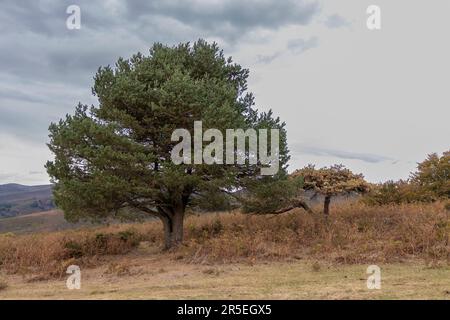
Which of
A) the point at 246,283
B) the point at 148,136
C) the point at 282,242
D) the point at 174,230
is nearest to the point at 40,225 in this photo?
the point at 174,230

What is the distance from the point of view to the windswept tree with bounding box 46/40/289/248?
15.7 m

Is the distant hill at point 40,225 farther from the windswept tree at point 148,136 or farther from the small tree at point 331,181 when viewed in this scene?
the small tree at point 331,181

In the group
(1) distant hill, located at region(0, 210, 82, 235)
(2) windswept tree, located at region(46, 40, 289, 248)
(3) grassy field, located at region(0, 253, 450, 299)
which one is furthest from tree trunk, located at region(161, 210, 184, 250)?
(1) distant hill, located at region(0, 210, 82, 235)

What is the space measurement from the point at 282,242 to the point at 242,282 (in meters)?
5.54

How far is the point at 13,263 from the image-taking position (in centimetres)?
1655

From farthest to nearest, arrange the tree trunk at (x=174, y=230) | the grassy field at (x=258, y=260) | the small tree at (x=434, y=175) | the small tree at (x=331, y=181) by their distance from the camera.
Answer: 1. the small tree at (x=434, y=175)
2. the small tree at (x=331, y=181)
3. the tree trunk at (x=174, y=230)
4. the grassy field at (x=258, y=260)

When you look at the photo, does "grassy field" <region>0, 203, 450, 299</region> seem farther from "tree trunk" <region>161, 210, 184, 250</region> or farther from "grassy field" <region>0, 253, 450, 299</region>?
"tree trunk" <region>161, 210, 184, 250</region>

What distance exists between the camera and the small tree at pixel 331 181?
19844 mm

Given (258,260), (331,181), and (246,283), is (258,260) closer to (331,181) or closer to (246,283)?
(246,283)

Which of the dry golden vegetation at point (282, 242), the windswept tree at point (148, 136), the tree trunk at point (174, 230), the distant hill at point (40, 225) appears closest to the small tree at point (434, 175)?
the dry golden vegetation at point (282, 242)

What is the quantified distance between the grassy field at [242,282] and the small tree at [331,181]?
6.04m

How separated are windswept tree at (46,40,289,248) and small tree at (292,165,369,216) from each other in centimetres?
323

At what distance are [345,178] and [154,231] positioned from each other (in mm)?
9472
